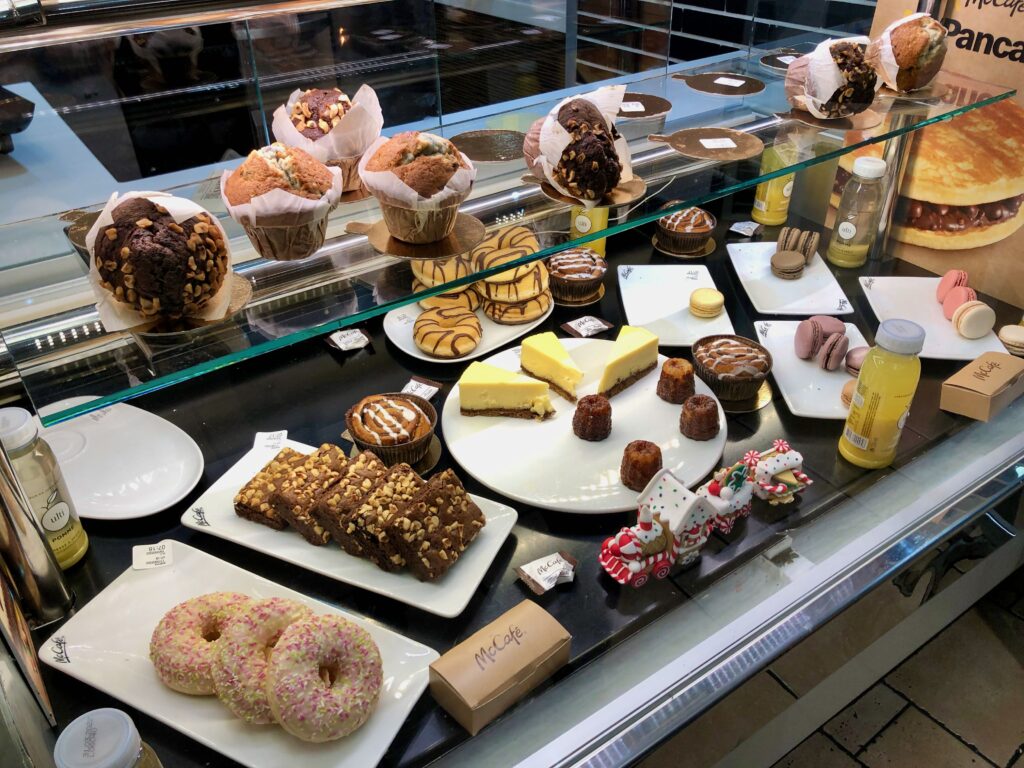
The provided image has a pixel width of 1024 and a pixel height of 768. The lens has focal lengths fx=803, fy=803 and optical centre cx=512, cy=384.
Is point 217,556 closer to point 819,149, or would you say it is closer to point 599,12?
point 819,149

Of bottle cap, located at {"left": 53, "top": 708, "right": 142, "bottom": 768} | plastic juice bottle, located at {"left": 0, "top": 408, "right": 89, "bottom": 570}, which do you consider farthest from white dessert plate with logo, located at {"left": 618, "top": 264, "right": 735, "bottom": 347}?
bottle cap, located at {"left": 53, "top": 708, "right": 142, "bottom": 768}

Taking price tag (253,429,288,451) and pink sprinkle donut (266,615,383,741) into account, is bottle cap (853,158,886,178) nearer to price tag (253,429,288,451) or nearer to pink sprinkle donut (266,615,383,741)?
price tag (253,429,288,451)

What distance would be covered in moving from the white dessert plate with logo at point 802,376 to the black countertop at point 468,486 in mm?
34

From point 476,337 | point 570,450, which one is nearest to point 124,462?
point 476,337

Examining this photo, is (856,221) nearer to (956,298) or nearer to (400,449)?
(956,298)

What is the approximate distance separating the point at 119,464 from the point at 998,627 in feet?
9.34

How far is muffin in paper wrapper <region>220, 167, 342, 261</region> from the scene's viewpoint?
57.3 inches

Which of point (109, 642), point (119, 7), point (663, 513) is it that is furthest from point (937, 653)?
point (119, 7)

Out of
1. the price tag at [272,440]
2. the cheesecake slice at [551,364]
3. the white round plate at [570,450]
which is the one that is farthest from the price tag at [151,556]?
the cheesecake slice at [551,364]

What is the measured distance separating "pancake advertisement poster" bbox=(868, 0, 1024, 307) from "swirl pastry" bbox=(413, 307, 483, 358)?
5.09 ft

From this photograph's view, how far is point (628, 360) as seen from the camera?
2.30 meters

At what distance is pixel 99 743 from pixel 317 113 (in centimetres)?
132

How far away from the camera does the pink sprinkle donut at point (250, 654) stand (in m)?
1.45

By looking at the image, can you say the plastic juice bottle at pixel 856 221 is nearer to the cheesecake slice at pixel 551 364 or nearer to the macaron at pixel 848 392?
the macaron at pixel 848 392
